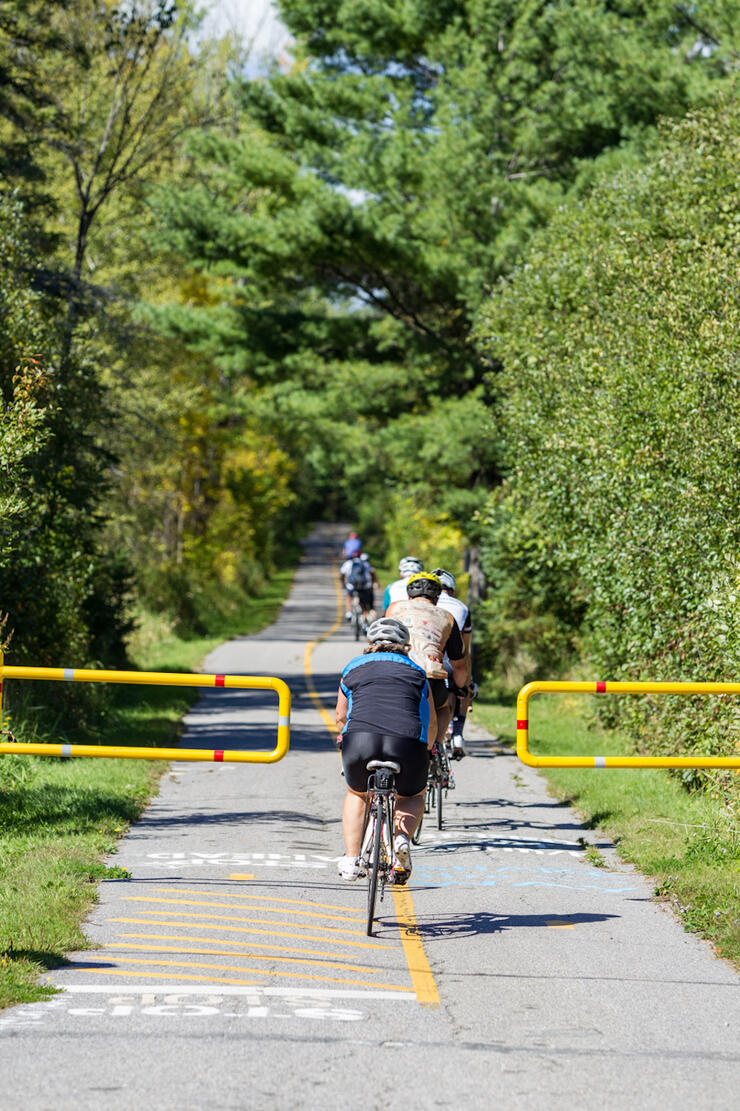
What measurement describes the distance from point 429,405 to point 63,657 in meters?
13.9

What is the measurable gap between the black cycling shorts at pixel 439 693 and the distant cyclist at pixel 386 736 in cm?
226

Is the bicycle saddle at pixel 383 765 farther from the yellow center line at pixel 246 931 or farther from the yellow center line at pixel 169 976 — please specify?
the yellow center line at pixel 169 976

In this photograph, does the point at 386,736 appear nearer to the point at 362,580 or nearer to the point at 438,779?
the point at 438,779

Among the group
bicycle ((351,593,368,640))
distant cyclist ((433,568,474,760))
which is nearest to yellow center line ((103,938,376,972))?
distant cyclist ((433,568,474,760))

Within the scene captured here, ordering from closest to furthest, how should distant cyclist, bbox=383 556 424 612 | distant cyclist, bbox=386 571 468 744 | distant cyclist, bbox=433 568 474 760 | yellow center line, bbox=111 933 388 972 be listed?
1. yellow center line, bbox=111 933 388 972
2. distant cyclist, bbox=386 571 468 744
3. distant cyclist, bbox=383 556 424 612
4. distant cyclist, bbox=433 568 474 760

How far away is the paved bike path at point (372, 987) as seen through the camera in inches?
213

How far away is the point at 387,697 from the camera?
327 inches

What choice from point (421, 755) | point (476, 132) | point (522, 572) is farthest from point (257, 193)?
point (421, 755)

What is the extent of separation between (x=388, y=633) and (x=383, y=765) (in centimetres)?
95

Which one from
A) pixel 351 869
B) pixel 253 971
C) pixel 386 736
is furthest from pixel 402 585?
pixel 253 971

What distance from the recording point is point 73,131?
2491 cm

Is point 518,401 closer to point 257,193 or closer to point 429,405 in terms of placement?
point 429,405

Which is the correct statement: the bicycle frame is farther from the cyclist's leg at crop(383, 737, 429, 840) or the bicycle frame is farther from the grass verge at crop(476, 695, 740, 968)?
the grass verge at crop(476, 695, 740, 968)

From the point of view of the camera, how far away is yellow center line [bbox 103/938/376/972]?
288 inches
